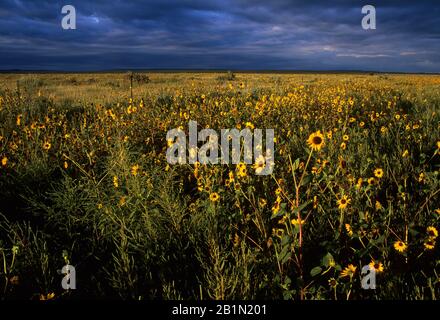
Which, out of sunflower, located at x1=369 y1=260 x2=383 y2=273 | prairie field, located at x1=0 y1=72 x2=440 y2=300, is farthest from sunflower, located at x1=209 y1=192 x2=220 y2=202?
sunflower, located at x1=369 y1=260 x2=383 y2=273

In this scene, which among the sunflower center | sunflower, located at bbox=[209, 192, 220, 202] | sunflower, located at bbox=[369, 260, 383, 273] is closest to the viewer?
sunflower, located at bbox=[369, 260, 383, 273]

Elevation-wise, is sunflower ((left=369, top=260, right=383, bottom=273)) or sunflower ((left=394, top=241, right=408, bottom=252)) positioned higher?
sunflower ((left=394, top=241, right=408, bottom=252))

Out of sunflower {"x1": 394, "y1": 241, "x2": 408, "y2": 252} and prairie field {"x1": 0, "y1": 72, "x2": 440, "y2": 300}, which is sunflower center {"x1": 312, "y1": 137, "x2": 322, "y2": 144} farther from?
sunflower {"x1": 394, "y1": 241, "x2": 408, "y2": 252}

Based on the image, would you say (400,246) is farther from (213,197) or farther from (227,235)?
(213,197)

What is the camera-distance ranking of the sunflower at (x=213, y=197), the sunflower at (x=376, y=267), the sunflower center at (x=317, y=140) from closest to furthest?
the sunflower at (x=376, y=267), the sunflower center at (x=317, y=140), the sunflower at (x=213, y=197)

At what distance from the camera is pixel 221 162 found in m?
3.24

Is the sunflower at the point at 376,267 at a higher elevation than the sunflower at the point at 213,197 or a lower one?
lower

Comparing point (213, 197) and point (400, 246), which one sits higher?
point (213, 197)

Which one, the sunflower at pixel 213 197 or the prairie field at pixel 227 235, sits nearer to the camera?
the prairie field at pixel 227 235

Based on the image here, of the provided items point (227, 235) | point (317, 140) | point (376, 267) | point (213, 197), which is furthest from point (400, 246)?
point (213, 197)

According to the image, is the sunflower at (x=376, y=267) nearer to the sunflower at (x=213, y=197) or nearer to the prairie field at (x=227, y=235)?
the prairie field at (x=227, y=235)

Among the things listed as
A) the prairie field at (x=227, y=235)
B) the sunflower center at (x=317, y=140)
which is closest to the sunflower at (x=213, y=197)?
the prairie field at (x=227, y=235)

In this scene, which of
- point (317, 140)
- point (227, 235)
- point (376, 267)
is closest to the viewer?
point (376, 267)

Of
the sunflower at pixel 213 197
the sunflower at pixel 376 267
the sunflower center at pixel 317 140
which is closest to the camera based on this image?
the sunflower at pixel 376 267
